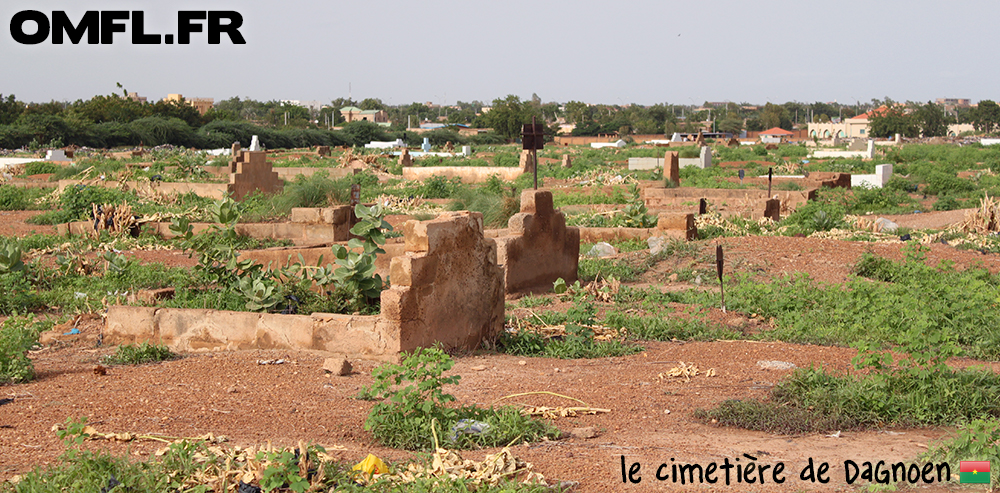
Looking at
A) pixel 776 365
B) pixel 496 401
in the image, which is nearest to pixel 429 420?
pixel 496 401

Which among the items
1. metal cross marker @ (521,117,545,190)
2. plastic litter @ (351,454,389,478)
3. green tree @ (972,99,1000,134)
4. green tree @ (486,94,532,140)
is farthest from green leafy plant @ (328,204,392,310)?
green tree @ (972,99,1000,134)

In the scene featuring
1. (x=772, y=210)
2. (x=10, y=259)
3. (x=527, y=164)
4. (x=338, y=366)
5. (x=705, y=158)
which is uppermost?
(x=705, y=158)

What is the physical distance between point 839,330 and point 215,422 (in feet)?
19.0

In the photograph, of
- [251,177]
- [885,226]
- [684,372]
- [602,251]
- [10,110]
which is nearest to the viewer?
[684,372]

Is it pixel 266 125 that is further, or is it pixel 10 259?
pixel 266 125

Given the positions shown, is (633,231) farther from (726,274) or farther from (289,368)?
(289,368)

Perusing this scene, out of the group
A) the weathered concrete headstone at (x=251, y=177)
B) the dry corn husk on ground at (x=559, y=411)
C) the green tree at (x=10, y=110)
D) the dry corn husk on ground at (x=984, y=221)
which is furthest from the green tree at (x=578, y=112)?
the dry corn husk on ground at (x=559, y=411)

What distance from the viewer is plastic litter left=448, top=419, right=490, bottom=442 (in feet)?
16.2

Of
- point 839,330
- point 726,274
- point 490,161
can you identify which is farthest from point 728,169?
point 839,330

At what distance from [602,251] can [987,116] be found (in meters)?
111

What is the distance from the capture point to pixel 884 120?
85312mm

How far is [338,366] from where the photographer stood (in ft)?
21.5

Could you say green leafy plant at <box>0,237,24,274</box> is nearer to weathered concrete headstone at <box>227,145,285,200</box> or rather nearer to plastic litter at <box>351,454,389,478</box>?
plastic litter at <box>351,454,389,478</box>

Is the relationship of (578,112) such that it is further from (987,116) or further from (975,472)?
(975,472)
